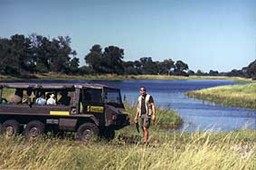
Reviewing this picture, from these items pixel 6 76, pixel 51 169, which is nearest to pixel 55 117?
pixel 51 169

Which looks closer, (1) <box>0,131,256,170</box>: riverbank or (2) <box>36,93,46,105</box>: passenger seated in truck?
(1) <box>0,131,256,170</box>: riverbank

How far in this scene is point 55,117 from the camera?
2006 cm

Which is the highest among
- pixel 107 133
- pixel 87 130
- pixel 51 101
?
pixel 51 101

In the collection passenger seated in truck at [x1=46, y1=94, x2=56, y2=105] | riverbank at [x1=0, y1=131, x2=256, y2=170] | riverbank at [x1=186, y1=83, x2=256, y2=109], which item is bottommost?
riverbank at [x1=186, y1=83, x2=256, y2=109]

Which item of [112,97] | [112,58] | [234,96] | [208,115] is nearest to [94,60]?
[112,58]

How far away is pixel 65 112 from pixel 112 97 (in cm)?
188

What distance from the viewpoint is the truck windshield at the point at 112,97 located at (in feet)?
66.6

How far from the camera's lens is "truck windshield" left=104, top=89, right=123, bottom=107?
66.6 feet

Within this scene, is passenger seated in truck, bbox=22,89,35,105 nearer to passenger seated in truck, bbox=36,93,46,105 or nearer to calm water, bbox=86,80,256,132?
passenger seated in truck, bbox=36,93,46,105

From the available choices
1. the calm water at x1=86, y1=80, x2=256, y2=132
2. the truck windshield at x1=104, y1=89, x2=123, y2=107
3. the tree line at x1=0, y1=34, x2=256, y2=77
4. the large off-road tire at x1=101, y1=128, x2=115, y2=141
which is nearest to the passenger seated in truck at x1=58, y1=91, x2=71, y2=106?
the truck windshield at x1=104, y1=89, x2=123, y2=107

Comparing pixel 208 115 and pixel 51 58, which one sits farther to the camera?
pixel 51 58

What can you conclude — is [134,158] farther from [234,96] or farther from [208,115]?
[234,96]

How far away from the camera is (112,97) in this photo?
2081cm

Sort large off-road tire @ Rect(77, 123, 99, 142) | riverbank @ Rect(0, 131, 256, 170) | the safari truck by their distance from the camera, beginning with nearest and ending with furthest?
riverbank @ Rect(0, 131, 256, 170) < large off-road tire @ Rect(77, 123, 99, 142) < the safari truck
